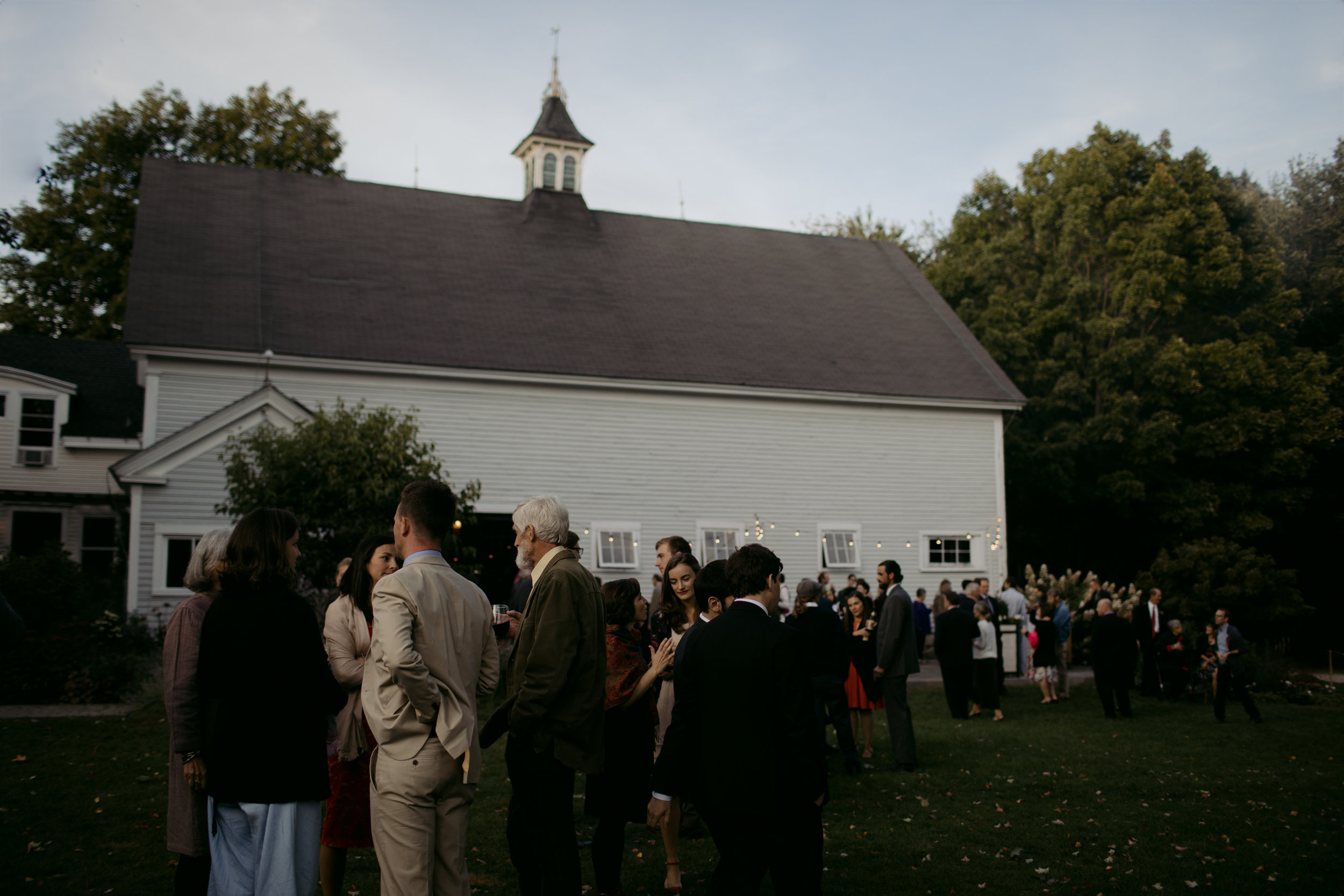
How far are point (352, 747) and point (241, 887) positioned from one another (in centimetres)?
113

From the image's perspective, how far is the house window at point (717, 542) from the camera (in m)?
21.9

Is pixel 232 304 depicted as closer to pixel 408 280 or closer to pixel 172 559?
pixel 408 280

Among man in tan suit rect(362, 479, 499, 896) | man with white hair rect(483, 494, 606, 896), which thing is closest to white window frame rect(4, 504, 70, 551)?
man with white hair rect(483, 494, 606, 896)

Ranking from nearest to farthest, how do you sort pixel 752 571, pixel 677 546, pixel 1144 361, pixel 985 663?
1. pixel 752 571
2. pixel 677 546
3. pixel 985 663
4. pixel 1144 361

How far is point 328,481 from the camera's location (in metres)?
14.8

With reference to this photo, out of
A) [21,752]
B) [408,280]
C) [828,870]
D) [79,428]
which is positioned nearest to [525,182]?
[408,280]

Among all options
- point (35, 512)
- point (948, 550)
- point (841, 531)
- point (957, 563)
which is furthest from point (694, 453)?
point (35, 512)

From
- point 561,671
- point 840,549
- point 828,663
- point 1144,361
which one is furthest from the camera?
point 1144,361

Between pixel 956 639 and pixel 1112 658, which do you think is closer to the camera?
→ pixel 956 639

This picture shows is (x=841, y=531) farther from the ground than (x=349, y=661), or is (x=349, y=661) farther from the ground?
(x=841, y=531)

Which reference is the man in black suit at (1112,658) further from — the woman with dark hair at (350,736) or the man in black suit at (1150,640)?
the woman with dark hair at (350,736)

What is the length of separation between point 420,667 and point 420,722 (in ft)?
0.92

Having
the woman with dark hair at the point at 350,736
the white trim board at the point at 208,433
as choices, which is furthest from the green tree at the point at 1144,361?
the woman with dark hair at the point at 350,736

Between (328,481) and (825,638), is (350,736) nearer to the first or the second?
(825,638)
